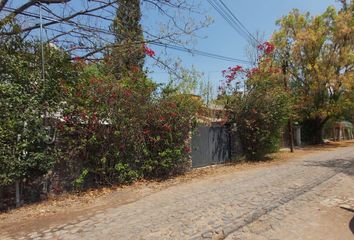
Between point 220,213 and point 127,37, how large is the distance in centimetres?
654

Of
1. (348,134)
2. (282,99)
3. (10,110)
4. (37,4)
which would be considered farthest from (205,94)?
(348,134)

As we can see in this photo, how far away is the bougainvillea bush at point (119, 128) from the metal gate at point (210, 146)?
1925 mm

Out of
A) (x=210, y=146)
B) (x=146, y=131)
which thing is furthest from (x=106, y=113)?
(x=210, y=146)

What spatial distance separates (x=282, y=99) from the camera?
51.7 ft

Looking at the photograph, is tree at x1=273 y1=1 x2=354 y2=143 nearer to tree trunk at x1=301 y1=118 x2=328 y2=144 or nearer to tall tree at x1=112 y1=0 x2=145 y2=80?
tree trunk at x1=301 y1=118 x2=328 y2=144

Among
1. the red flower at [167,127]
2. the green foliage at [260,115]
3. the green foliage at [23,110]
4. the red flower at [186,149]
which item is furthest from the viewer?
the green foliage at [260,115]

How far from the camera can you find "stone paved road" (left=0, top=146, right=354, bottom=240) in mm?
5492

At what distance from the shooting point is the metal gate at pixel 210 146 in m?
13.8

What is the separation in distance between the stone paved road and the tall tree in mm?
4689

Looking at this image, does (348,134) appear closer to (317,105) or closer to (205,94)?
(317,105)

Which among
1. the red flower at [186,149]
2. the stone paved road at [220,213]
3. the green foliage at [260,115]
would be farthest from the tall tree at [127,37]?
the green foliage at [260,115]

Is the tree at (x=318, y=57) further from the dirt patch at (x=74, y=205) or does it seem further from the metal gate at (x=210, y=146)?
the dirt patch at (x=74, y=205)

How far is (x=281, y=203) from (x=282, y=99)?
9.48 m

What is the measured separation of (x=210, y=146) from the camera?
48.5 ft
